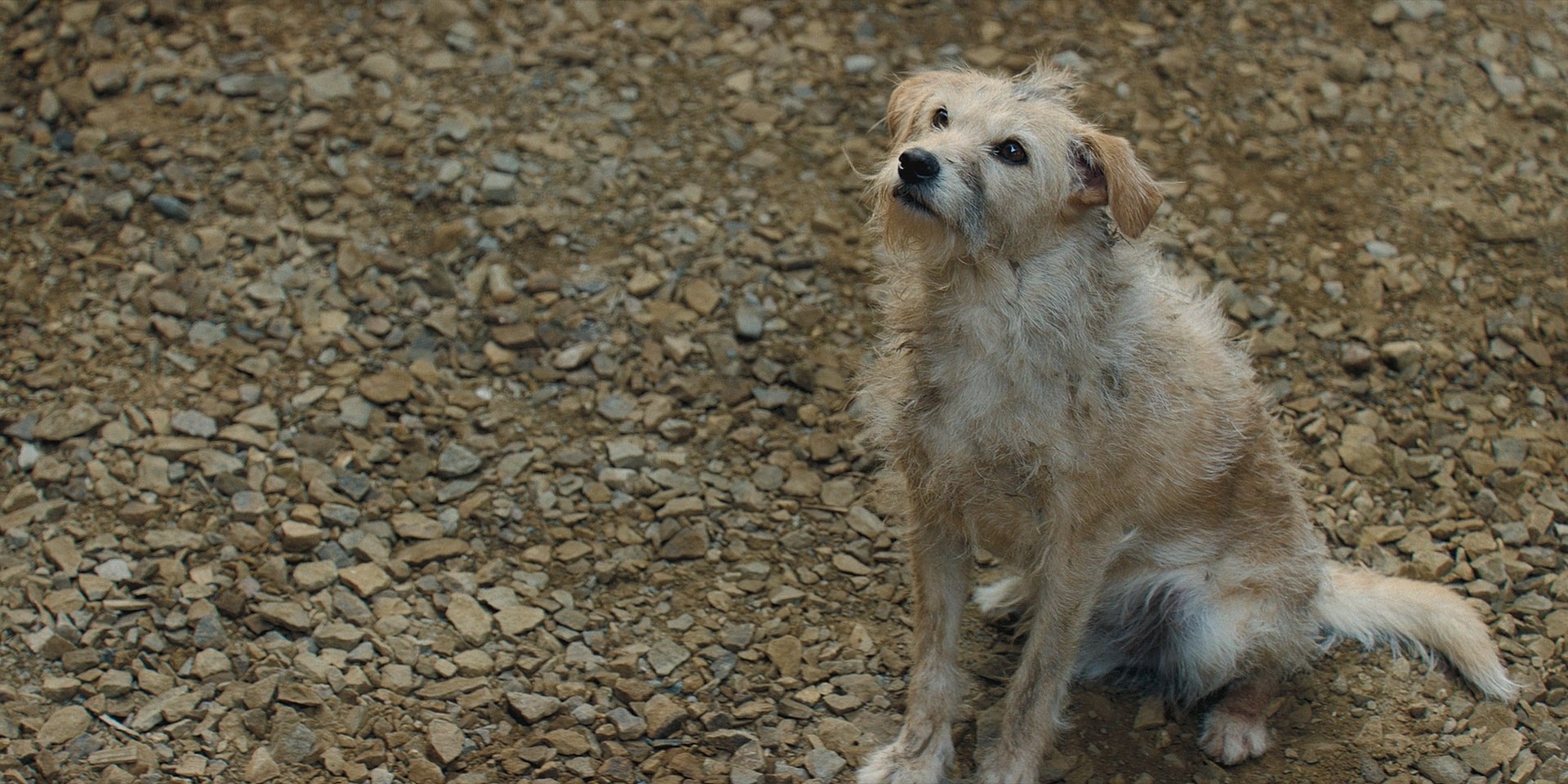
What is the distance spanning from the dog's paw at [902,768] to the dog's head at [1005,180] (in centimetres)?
186

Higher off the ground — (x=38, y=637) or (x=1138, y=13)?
(x=1138, y=13)

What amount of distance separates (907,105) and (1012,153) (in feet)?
2.19

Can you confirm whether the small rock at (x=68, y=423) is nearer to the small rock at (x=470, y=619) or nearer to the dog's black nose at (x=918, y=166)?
the small rock at (x=470, y=619)

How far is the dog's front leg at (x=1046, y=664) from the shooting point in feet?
17.5

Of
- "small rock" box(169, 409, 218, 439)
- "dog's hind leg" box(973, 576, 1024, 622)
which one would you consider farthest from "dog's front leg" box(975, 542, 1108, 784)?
"small rock" box(169, 409, 218, 439)

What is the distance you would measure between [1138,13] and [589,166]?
3321mm

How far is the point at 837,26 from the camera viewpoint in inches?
352

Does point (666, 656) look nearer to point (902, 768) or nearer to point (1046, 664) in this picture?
point (902, 768)

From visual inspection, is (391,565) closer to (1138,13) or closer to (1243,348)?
(1243,348)

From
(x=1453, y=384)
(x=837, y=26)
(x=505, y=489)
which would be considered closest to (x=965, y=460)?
(x=505, y=489)

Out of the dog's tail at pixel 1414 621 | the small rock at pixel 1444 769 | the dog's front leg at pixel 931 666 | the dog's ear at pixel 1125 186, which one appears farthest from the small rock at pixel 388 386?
the small rock at pixel 1444 769

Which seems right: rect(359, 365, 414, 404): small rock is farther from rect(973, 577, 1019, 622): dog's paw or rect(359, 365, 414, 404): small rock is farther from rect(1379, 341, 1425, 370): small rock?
rect(1379, 341, 1425, 370): small rock

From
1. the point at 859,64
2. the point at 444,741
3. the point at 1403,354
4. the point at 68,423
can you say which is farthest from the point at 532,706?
the point at 859,64

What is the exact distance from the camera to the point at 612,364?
7250mm
